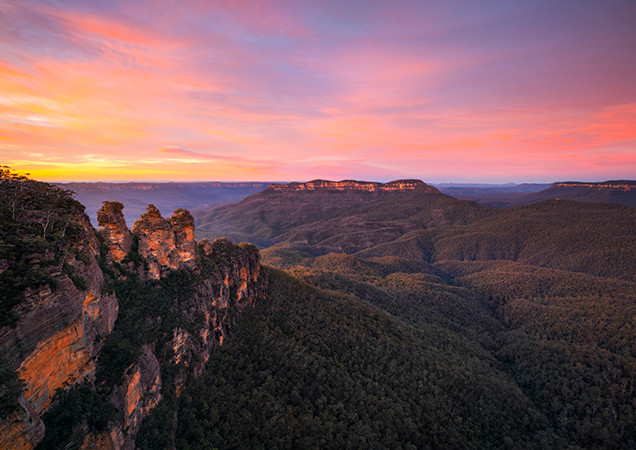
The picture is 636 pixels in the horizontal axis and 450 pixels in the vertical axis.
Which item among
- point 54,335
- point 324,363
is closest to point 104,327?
point 54,335

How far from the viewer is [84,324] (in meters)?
22.8

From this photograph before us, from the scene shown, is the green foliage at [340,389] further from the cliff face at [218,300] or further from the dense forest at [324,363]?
the cliff face at [218,300]

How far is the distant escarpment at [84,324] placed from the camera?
55.6 ft

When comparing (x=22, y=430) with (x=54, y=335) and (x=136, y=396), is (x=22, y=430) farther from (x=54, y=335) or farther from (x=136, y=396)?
(x=136, y=396)

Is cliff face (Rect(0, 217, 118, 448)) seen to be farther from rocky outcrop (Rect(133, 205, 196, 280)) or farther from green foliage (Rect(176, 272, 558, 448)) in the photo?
green foliage (Rect(176, 272, 558, 448))

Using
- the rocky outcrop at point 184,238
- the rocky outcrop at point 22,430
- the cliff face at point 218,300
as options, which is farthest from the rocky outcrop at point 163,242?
the rocky outcrop at point 22,430

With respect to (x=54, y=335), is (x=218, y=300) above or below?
below

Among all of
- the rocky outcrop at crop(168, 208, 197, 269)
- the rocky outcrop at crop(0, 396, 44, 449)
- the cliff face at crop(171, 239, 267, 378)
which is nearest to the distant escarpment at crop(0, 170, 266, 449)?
the rocky outcrop at crop(0, 396, 44, 449)

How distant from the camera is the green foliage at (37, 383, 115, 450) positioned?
57.5 ft

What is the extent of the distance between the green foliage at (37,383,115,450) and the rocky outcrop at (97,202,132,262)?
66.6 feet

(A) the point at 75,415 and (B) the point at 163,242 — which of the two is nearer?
(A) the point at 75,415

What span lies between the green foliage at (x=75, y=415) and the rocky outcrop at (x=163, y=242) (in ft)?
75.9

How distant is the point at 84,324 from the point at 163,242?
78.0 feet

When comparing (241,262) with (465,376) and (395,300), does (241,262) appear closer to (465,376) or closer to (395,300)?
(465,376)
